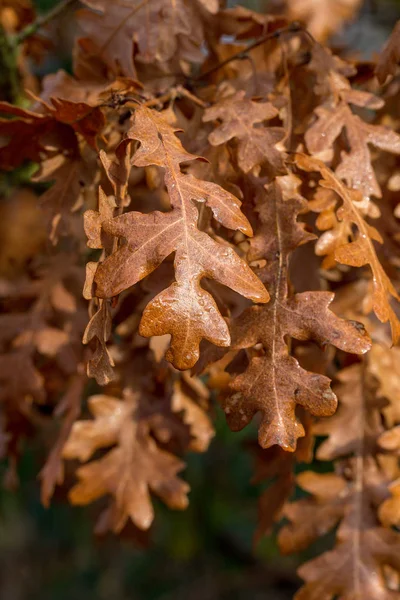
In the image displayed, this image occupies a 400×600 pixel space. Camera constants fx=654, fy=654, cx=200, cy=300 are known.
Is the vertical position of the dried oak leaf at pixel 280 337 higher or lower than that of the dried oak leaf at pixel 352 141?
lower

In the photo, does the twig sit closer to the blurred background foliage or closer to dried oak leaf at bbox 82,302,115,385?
dried oak leaf at bbox 82,302,115,385

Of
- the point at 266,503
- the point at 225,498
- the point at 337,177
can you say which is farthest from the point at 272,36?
the point at 225,498

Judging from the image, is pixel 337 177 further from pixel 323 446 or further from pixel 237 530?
pixel 237 530

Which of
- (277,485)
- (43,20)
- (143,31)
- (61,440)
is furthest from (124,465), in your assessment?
(43,20)

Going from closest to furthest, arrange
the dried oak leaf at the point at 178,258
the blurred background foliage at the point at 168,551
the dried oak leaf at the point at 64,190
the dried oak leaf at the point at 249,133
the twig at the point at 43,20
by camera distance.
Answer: the dried oak leaf at the point at 178,258, the dried oak leaf at the point at 249,133, the dried oak leaf at the point at 64,190, the twig at the point at 43,20, the blurred background foliage at the point at 168,551

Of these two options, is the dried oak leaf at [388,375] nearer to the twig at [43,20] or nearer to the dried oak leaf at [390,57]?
the dried oak leaf at [390,57]

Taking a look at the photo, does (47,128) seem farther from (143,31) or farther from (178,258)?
(178,258)

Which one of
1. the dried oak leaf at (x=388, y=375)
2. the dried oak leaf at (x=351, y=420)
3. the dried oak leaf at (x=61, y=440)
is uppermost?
the dried oak leaf at (x=388, y=375)

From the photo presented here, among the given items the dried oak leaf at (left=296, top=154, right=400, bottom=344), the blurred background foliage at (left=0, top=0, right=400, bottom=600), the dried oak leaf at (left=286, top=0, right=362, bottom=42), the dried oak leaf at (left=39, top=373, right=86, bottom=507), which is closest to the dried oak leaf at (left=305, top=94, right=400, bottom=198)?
the dried oak leaf at (left=296, top=154, right=400, bottom=344)

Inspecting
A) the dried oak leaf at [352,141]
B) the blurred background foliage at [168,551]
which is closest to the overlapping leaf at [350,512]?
the dried oak leaf at [352,141]
